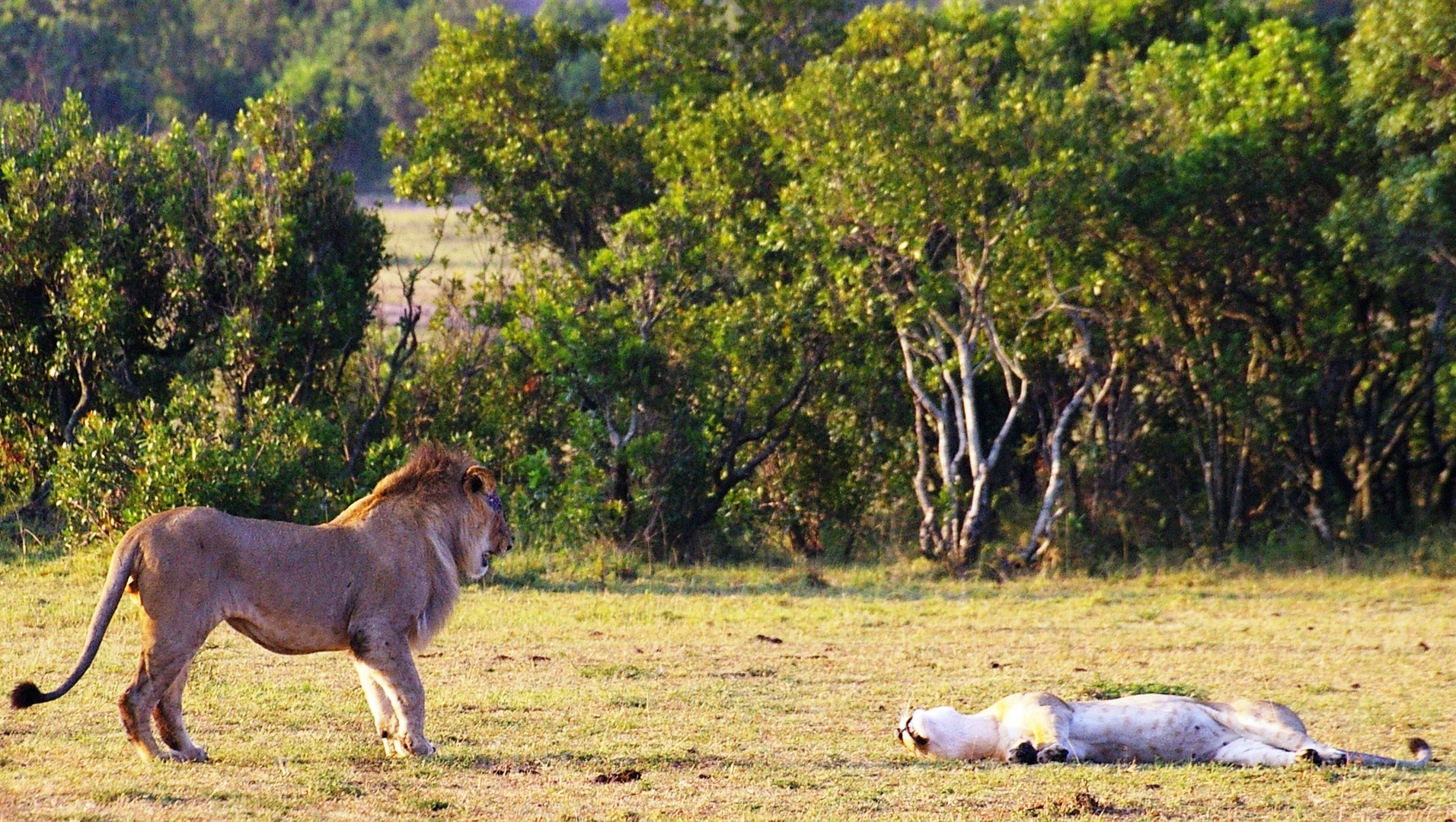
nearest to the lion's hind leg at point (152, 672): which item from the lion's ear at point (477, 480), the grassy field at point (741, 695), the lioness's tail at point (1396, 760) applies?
the grassy field at point (741, 695)

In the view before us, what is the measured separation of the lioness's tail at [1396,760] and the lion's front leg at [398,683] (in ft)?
13.7

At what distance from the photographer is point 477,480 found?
7633 mm

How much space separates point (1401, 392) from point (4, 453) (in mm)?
14785

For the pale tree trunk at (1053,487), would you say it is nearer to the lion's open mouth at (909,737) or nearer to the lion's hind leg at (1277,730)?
the lion's hind leg at (1277,730)

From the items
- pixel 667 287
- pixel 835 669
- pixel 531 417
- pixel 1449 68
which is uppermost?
pixel 1449 68

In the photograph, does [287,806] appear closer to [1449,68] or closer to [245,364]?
[245,364]

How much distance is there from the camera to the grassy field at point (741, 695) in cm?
638

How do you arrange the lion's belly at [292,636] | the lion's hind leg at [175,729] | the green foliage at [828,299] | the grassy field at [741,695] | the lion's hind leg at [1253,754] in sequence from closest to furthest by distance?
the grassy field at [741,695] < the lion's hind leg at [175,729] < the lion's belly at [292,636] < the lion's hind leg at [1253,754] < the green foliage at [828,299]

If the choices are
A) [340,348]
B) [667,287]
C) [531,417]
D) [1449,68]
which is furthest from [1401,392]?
[340,348]

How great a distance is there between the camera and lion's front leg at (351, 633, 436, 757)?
272 inches

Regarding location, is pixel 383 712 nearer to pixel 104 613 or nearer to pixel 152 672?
pixel 152 672

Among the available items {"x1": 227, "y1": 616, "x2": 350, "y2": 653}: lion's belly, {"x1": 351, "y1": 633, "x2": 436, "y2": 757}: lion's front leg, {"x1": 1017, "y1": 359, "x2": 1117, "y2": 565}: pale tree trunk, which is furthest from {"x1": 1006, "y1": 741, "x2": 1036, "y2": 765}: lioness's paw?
{"x1": 1017, "y1": 359, "x2": 1117, "y2": 565}: pale tree trunk

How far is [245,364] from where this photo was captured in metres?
14.7

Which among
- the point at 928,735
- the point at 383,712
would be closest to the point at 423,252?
the point at 383,712
